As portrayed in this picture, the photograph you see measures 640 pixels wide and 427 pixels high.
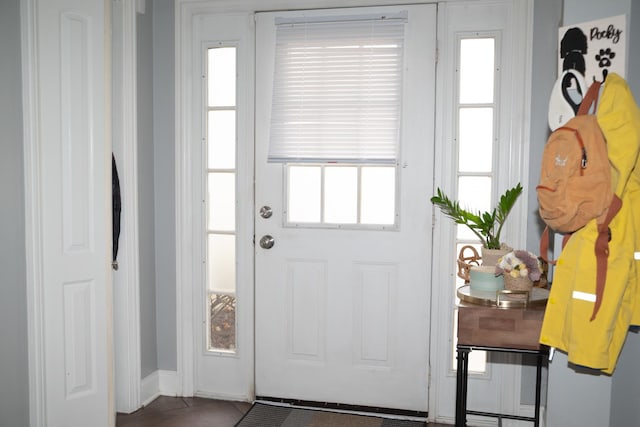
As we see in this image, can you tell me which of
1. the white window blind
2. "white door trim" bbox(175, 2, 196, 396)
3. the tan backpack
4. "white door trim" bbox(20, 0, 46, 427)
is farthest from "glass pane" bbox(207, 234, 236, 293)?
the tan backpack

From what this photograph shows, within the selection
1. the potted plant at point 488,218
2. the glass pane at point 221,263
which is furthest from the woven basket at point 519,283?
the glass pane at point 221,263

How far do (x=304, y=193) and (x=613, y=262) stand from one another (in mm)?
1608

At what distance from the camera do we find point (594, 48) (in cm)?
184

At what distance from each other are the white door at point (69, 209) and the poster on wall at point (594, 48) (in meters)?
1.92

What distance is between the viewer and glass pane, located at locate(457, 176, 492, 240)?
8.96 feet

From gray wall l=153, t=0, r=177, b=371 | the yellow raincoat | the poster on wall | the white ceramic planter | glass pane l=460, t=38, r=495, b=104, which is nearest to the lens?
the yellow raincoat

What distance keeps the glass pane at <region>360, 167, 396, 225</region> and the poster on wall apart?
1.08 m

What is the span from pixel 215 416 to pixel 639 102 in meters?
2.38

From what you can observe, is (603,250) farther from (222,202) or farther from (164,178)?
(164,178)

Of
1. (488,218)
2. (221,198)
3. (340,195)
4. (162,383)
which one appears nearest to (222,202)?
(221,198)

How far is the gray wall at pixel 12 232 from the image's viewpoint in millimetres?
2250

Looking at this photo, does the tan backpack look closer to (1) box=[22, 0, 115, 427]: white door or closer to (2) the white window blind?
(2) the white window blind

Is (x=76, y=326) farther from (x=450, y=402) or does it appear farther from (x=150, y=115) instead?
(x=450, y=402)

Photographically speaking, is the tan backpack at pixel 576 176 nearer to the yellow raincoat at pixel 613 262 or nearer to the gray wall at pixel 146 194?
the yellow raincoat at pixel 613 262
